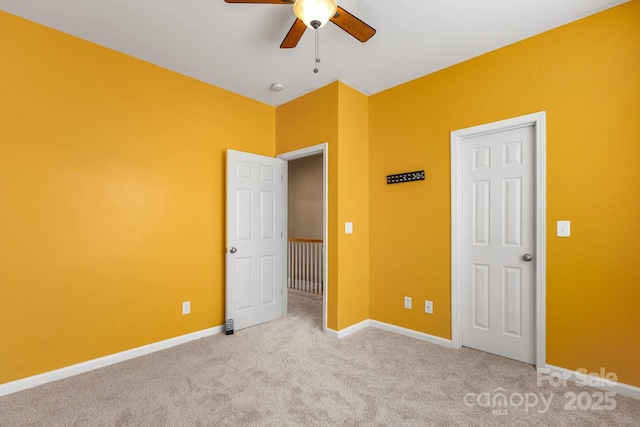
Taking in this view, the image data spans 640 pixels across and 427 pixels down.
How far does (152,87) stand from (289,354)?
2870mm

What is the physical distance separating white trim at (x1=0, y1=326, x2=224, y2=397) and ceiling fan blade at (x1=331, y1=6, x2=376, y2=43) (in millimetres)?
3116

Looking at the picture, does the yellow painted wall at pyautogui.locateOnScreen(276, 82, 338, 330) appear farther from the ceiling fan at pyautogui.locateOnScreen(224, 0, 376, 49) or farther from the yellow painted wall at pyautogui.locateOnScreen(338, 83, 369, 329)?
the ceiling fan at pyautogui.locateOnScreen(224, 0, 376, 49)

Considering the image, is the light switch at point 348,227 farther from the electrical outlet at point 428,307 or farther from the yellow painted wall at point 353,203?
the electrical outlet at point 428,307

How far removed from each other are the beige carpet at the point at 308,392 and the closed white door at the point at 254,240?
0.64 m

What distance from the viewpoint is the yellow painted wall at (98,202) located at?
2236mm

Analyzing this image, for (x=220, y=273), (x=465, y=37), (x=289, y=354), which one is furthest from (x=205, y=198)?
(x=465, y=37)

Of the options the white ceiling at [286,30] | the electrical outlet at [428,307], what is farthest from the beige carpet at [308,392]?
the white ceiling at [286,30]

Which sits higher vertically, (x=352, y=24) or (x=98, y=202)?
(x=352, y=24)

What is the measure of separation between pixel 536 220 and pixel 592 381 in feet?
4.03

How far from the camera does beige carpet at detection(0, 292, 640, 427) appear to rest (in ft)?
6.16

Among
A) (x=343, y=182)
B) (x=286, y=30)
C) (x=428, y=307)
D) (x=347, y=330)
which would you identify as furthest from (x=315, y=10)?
(x=347, y=330)

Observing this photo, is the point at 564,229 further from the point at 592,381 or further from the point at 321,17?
the point at 321,17

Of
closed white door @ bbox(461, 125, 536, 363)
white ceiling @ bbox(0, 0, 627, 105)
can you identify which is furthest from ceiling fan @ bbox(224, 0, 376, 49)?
closed white door @ bbox(461, 125, 536, 363)

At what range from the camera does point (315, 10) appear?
1618 millimetres
